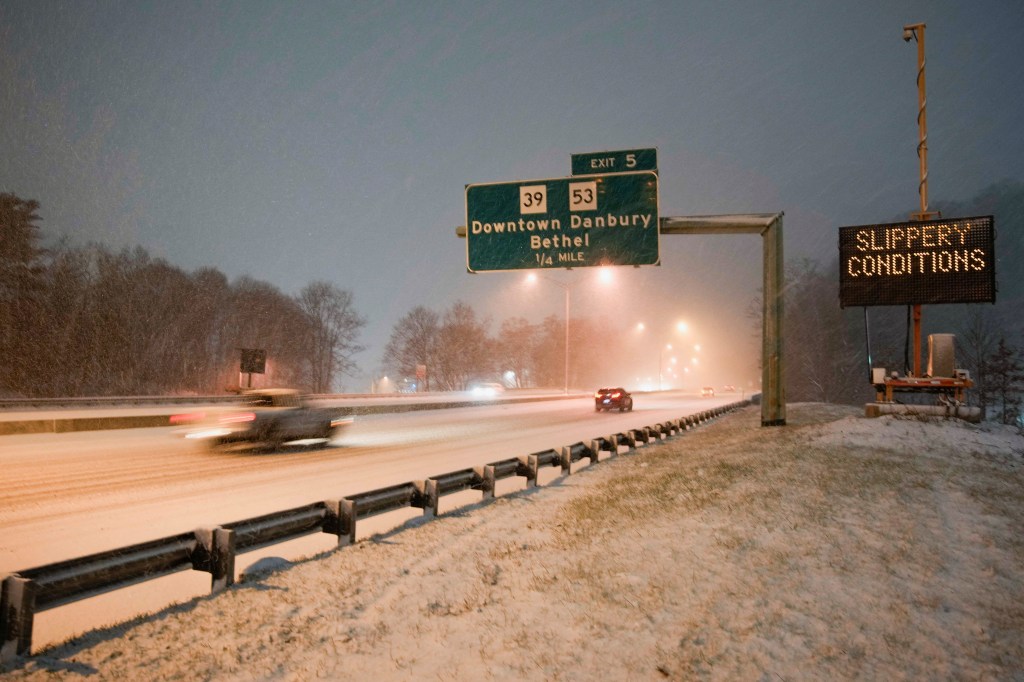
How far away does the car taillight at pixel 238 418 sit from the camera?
1346 cm

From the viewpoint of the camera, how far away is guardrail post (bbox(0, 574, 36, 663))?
359 cm

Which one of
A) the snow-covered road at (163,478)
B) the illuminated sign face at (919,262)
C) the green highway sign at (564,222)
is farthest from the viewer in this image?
the green highway sign at (564,222)

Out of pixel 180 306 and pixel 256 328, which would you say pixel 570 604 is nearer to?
pixel 180 306

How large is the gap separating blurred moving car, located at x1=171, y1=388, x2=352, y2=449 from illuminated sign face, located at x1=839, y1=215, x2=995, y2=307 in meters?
15.4

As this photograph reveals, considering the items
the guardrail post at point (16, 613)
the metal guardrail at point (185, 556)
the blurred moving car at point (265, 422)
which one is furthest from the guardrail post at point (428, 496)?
the blurred moving car at point (265, 422)

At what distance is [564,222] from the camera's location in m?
18.3

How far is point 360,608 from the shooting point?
461 cm

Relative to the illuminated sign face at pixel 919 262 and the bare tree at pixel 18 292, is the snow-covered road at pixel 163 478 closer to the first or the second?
the illuminated sign face at pixel 919 262

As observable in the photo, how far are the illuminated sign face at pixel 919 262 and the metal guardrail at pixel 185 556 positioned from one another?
47.5 feet

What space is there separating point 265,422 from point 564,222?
33.6 feet

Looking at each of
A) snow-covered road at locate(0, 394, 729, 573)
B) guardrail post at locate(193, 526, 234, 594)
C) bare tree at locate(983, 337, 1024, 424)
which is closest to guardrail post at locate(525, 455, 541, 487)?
snow-covered road at locate(0, 394, 729, 573)

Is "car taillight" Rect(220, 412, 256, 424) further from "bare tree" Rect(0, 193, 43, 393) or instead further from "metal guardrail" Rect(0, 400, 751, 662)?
"bare tree" Rect(0, 193, 43, 393)

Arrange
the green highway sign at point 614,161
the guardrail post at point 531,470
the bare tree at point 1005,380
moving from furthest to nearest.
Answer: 1. the bare tree at point 1005,380
2. the green highway sign at point 614,161
3. the guardrail post at point 531,470

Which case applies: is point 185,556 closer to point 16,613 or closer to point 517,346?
point 16,613
